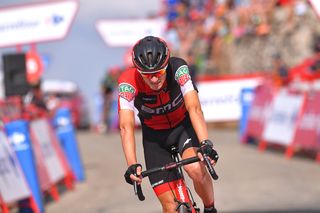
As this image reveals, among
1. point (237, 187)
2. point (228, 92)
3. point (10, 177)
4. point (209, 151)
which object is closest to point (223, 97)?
point (228, 92)

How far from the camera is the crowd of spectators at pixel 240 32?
62.7ft

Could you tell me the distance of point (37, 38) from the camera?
13.1 metres

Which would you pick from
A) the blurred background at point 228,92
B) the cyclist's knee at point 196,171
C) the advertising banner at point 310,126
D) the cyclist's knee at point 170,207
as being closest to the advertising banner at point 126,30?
the blurred background at point 228,92

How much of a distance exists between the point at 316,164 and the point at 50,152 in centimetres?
527

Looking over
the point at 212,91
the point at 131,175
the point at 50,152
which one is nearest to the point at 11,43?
the point at 50,152

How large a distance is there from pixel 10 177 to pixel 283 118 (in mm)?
7806

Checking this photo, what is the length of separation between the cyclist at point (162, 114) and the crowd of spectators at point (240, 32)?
11791 mm

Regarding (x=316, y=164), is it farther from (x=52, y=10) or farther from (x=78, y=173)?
(x=52, y=10)

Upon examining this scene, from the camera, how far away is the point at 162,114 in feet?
20.3

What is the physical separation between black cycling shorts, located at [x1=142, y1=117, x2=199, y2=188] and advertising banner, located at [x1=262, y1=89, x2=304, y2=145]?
8.59 meters

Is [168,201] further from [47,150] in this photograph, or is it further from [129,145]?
[47,150]

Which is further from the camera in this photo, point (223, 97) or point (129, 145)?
point (223, 97)

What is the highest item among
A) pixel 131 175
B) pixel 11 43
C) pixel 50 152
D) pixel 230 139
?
pixel 11 43

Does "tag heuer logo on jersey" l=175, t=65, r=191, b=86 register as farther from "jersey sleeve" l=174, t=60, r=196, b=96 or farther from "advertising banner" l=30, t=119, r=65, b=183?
"advertising banner" l=30, t=119, r=65, b=183
